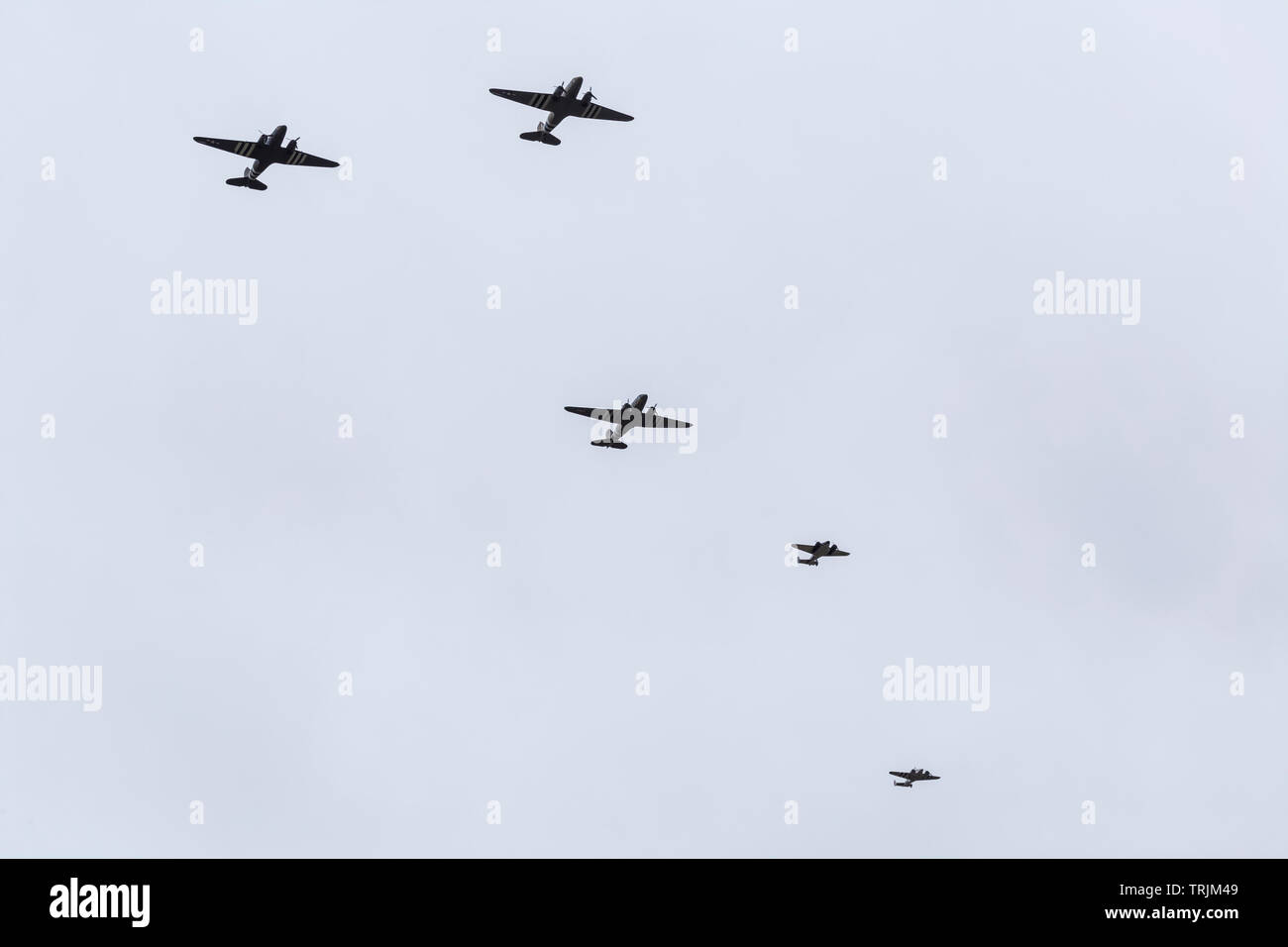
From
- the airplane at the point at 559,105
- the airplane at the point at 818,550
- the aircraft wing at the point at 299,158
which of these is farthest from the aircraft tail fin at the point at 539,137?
the airplane at the point at 818,550

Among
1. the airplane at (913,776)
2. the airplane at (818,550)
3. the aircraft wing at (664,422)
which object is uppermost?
the aircraft wing at (664,422)

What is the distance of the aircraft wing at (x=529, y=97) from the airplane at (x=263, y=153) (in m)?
20.4

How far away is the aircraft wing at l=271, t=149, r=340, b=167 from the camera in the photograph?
490 ft

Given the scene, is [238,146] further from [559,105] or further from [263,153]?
[559,105]

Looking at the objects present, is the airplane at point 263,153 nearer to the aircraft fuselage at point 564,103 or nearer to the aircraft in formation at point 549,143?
the aircraft in formation at point 549,143

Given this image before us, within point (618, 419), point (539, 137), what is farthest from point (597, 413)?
point (539, 137)

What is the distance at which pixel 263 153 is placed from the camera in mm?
148500

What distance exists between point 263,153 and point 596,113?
3388 cm

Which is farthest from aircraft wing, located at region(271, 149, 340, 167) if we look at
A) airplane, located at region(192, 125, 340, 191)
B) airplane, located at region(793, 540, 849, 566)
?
airplane, located at region(793, 540, 849, 566)

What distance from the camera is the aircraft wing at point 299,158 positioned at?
150m
